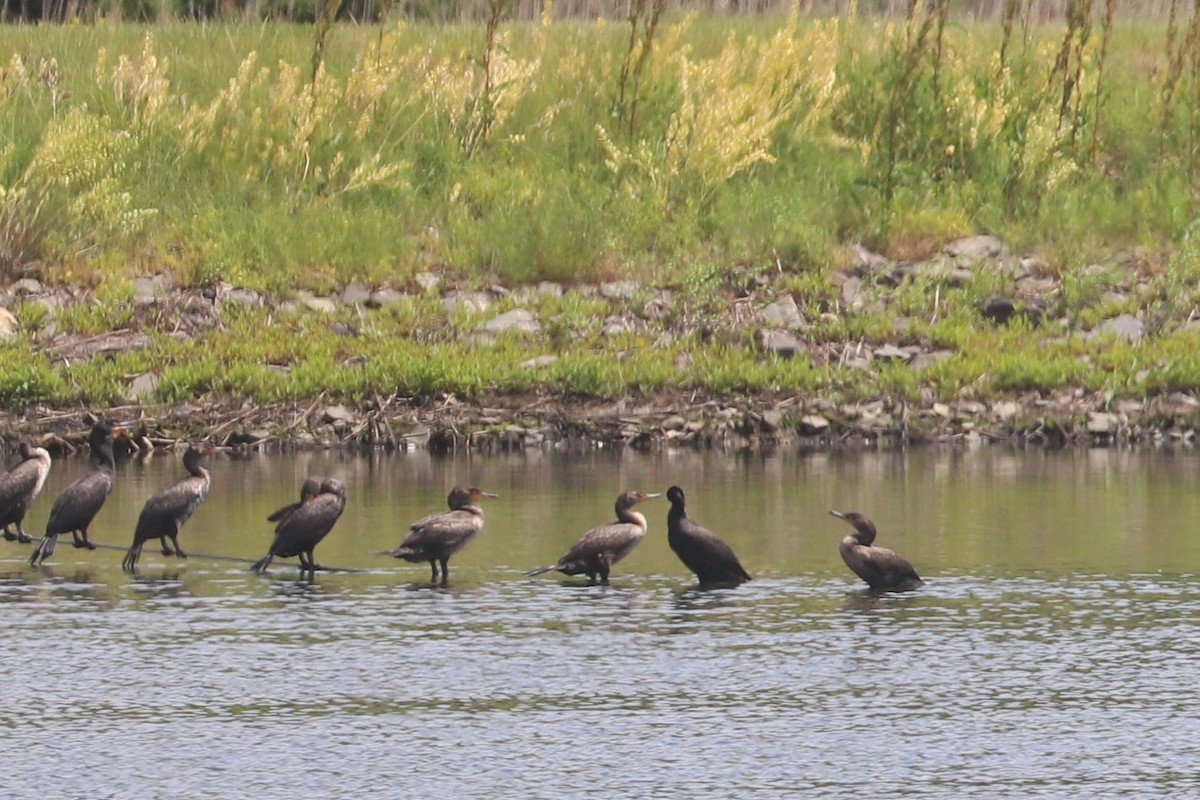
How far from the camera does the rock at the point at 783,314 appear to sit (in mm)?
26016

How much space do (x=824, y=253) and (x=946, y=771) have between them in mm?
18421

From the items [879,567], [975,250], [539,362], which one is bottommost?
[879,567]

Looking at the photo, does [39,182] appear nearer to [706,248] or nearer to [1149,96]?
[706,248]

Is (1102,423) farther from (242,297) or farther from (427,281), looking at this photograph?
(242,297)

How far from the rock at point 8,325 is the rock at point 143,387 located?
1924 mm

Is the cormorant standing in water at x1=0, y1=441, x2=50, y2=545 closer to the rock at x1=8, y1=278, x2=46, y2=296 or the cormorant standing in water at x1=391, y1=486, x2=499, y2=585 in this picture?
the cormorant standing in water at x1=391, y1=486, x2=499, y2=585

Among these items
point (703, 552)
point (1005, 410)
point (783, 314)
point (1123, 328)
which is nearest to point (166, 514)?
point (703, 552)

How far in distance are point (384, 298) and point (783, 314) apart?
188 inches

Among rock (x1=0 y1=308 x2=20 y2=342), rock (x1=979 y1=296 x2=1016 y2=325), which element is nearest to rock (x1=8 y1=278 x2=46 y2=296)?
rock (x1=0 y1=308 x2=20 y2=342)

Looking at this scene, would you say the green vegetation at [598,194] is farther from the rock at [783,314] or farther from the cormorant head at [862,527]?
the cormorant head at [862,527]

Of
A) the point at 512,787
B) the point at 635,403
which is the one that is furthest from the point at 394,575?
the point at 635,403

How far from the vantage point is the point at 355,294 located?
27.2 metres

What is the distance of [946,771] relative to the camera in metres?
9.54

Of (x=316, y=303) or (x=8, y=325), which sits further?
(x=316, y=303)
